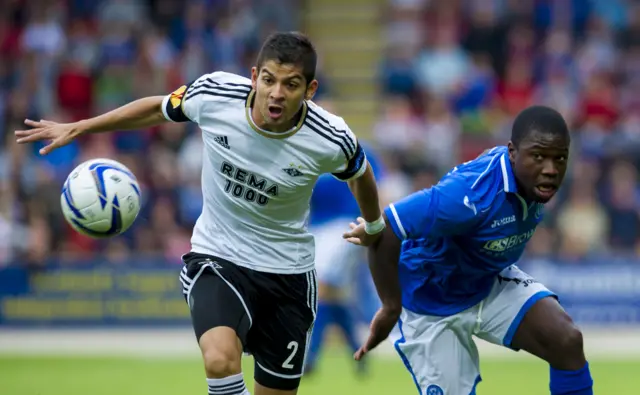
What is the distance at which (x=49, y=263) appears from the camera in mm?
13617

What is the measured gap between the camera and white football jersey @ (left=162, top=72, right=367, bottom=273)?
231 inches

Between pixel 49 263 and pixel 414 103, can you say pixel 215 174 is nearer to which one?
pixel 49 263

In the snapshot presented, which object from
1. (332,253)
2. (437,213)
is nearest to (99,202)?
(437,213)

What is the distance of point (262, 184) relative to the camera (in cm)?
588

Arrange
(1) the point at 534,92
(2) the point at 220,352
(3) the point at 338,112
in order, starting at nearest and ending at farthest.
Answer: (2) the point at 220,352
(1) the point at 534,92
(3) the point at 338,112

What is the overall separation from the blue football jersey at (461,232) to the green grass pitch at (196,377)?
2973 mm

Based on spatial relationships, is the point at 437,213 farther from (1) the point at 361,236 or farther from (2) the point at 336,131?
(2) the point at 336,131

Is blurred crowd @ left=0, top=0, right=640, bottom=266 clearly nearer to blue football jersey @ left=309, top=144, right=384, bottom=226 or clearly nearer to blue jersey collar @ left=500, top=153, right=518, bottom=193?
blue football jersey @ left=309, top=144, right=384, bottom=226

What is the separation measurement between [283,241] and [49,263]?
8.25 metres

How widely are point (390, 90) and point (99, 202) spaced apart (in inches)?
435

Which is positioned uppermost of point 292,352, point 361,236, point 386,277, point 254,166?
point 254,166

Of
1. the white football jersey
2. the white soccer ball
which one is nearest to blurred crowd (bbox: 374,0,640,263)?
the white football jersey

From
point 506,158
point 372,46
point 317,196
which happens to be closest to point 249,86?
point 506,158

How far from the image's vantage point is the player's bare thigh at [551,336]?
5.95 m
